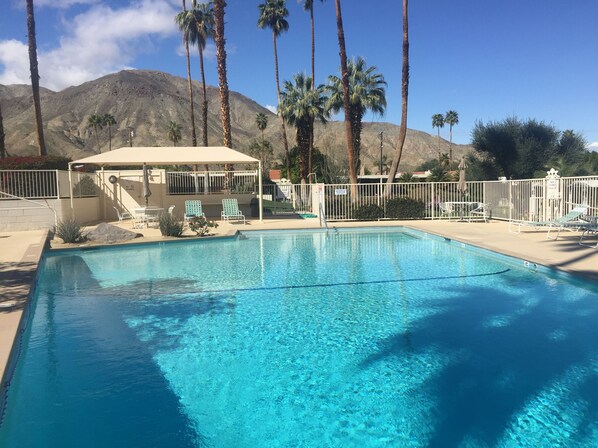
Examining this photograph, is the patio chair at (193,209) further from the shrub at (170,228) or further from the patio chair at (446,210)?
the patio chair at (446,210)

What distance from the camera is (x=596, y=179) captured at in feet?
40.6

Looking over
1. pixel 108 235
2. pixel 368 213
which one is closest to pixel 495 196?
pixel 368 213

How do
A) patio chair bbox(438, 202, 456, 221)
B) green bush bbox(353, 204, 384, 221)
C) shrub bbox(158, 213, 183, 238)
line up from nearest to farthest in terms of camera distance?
1. shrub bbox(158, 213, 183, 238)
2. patio chair bbox(438, 202, 456, 221)
3. green bush bbox(353, 204, 384, 221)

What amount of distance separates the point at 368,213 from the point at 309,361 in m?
14.8

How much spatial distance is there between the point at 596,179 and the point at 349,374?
11.1 metres

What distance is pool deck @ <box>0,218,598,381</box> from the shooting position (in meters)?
5.73

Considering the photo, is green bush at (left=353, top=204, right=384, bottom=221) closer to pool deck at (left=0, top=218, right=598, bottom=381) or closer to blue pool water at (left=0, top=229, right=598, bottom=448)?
pool deck at (left=0, top=218, right=598, bottom=381)

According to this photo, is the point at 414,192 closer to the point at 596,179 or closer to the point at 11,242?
the point at 596,179

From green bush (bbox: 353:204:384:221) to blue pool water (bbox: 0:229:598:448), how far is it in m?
10.1

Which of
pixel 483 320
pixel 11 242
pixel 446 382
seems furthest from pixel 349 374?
pixel 11 242

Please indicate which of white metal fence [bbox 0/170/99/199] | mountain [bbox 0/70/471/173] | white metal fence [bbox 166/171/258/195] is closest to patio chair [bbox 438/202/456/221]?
white metal fence [bbox 166/171/258/195]

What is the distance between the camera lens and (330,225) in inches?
688

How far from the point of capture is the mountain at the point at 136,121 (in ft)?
414

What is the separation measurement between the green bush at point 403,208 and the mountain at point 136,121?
8443 cm
